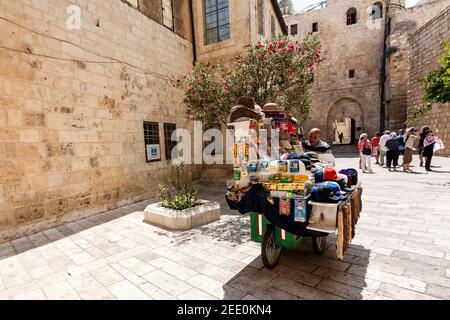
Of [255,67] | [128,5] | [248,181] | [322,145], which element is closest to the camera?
[248,181]

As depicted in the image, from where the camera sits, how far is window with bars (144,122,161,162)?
8552 mm

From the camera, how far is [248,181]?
333 cm

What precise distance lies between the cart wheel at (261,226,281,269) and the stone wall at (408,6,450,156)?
1606 centimetres

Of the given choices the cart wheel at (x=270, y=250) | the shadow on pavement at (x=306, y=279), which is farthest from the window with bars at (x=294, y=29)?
the cart wheel at (x=270, y=250)

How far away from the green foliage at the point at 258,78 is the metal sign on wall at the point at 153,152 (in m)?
3.00

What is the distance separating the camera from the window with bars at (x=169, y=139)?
9.52 metres

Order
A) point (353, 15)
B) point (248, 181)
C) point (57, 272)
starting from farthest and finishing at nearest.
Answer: point (353, 15) → point (57, 272) → point (248, 181)

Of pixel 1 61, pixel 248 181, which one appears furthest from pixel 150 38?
pixel 248 181

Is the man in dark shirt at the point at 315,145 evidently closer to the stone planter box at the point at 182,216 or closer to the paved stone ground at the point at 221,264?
the paved stone ground at the point at 221,264

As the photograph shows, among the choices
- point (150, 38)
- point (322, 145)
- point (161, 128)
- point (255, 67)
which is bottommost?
point (322, 145)

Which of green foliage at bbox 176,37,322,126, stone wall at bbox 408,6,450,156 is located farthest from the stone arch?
green foliage at bbox 176,37,322,126

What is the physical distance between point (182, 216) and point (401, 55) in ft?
80.4
